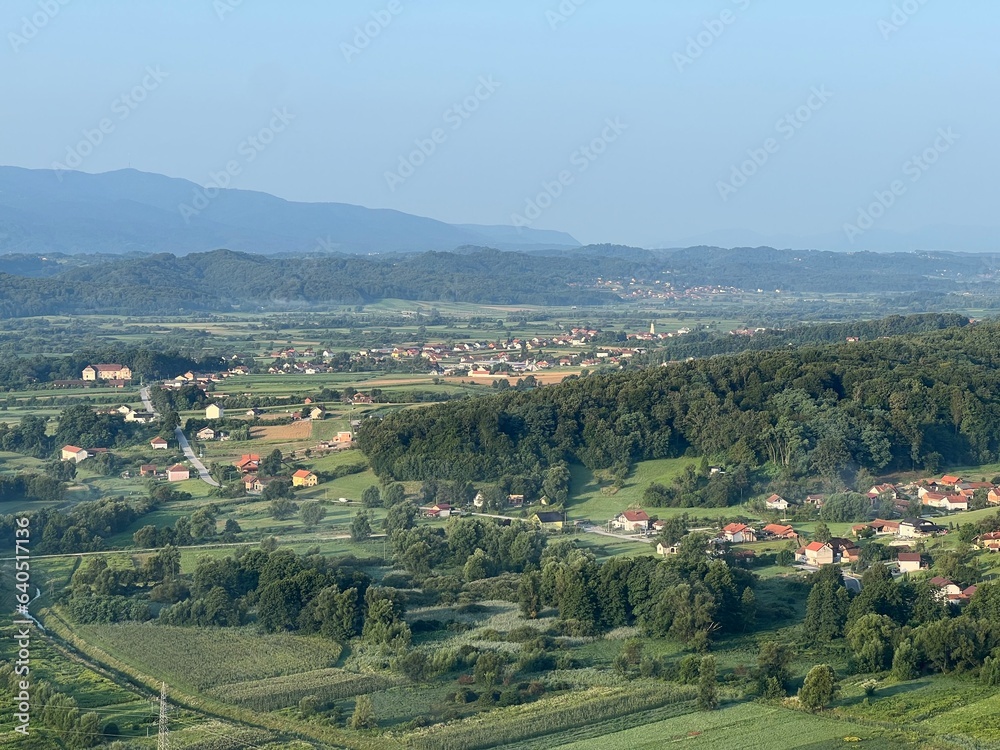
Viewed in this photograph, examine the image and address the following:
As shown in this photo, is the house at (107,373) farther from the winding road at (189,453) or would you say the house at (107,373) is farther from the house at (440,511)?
the house at (440,511)

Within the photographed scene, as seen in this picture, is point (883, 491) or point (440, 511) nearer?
point (440, 511)

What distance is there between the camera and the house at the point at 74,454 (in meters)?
34.9

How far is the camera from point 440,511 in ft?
95.0

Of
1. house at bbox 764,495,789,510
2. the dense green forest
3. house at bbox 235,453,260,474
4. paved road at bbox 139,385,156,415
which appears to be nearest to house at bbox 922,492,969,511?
house at bbox 764,495,789,510

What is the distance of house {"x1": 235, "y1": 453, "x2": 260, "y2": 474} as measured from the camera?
33.0m

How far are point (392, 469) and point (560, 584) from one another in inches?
434

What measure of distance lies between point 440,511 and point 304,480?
4.32m

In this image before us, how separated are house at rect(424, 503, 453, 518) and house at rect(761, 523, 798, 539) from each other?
644 centimetres

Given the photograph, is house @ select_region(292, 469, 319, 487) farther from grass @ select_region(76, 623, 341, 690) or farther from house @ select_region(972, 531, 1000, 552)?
house @ select_region(972, 531, 1000, 552)

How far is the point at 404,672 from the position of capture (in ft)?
60.2

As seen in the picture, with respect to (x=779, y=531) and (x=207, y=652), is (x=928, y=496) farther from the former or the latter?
(x=207, y=652)

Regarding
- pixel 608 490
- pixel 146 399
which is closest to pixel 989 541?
pixel 608 490

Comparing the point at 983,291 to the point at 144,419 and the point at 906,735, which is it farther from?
the point at 906,735

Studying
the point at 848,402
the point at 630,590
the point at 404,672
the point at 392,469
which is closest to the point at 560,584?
the point at 630,590
